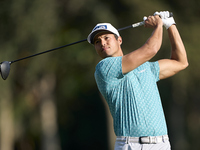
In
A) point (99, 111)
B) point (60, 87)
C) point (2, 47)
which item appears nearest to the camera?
point (2, 47)

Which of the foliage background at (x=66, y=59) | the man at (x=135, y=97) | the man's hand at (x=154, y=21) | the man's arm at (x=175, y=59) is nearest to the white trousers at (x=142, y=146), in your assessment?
the man at (x=135, y=97)

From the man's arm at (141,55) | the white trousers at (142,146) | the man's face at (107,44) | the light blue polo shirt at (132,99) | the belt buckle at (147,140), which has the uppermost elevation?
the man's face at (107,44)

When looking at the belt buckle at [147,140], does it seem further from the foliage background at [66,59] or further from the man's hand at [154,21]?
the foliage background at [66,59]

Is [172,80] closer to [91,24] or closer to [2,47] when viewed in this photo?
[91,24]

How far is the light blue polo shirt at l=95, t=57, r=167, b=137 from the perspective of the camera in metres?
4.41

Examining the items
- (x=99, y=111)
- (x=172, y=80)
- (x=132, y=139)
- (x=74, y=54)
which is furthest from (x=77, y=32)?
(x=132, y=139)

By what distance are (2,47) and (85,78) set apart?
2753 mm

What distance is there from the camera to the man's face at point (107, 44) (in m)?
4.90

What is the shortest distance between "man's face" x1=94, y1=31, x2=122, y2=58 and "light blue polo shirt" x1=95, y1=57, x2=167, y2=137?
26cm

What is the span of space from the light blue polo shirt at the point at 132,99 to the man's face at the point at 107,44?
0.87ft

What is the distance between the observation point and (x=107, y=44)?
4922mm

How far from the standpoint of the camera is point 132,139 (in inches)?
174

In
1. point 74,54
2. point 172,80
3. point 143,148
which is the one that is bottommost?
point 143,148

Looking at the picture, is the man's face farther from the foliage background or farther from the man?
the foliage background
